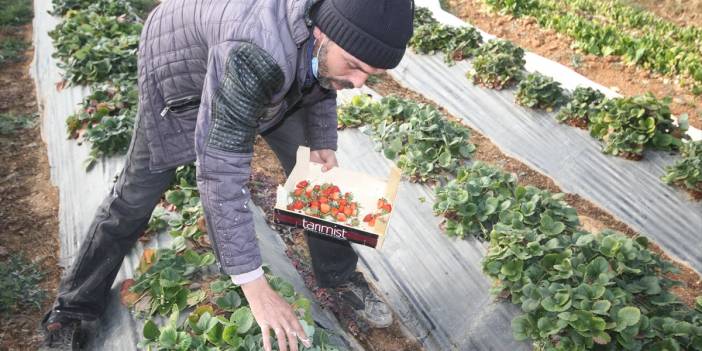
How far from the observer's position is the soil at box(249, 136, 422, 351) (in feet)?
11.2

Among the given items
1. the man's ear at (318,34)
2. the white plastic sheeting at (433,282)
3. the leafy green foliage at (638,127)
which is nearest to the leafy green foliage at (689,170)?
the leafy green foliage at (638,127)

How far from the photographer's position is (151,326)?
8.47ft

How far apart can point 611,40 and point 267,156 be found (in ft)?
17.8

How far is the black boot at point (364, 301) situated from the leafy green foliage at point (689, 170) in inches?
123

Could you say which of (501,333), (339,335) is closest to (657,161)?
(501,333)

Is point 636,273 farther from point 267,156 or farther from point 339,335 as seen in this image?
point 267,156

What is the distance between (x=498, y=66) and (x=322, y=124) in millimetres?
3643

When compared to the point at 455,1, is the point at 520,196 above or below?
above

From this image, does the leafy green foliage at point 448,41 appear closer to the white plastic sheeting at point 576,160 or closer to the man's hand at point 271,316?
the white plastic sheeting at point 576,160

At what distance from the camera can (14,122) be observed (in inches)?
219

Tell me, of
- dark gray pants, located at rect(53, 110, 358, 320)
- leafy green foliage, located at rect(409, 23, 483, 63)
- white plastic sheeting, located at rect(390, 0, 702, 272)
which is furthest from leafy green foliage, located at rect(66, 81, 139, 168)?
leafy green foliage, located at rect(409, 23, 483, 63)

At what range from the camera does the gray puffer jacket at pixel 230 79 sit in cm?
183

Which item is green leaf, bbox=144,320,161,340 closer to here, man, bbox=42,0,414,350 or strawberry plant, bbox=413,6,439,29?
man, bbox=42,0,414,350

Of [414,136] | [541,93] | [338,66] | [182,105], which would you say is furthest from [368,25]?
[541,93]
